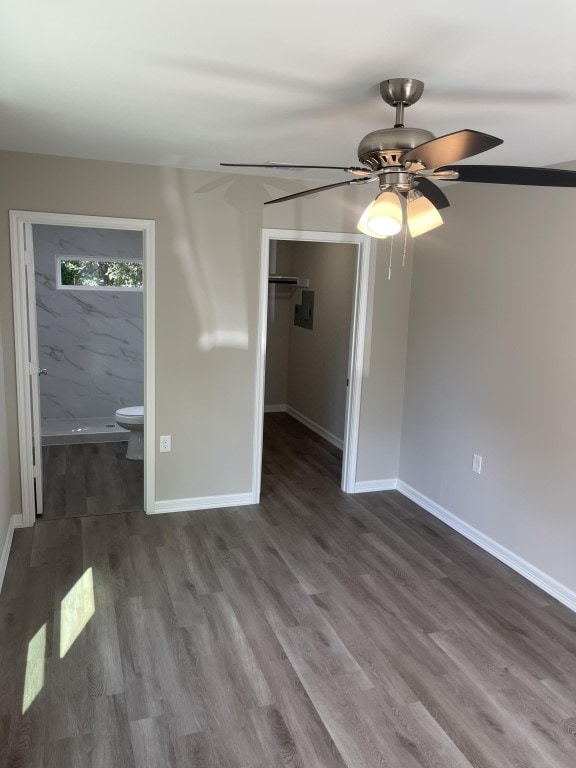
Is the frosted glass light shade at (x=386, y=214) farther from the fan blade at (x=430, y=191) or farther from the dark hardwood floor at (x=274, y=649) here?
the dark hardwood floor at (x=274, y=649)

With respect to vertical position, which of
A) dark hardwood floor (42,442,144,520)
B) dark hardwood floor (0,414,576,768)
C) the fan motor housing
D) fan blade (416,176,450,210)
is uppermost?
the fan motor housing

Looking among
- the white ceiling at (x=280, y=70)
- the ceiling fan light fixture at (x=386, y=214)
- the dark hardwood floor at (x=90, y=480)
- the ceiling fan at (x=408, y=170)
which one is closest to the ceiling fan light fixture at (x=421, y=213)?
the ceiling fan at (x=408, y=170)

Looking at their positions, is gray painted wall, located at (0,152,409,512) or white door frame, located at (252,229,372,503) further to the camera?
white door frame, located at (252,229,372,503)

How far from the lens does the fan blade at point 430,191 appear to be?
2.06 meters

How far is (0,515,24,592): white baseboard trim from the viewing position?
127 inches

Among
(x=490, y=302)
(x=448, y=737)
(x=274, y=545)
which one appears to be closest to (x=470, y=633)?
(x=448, y=737)

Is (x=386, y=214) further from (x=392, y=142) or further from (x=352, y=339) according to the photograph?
(x=352, y=339)

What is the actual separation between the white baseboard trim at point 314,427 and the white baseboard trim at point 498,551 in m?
1.26

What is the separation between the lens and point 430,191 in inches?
82.2

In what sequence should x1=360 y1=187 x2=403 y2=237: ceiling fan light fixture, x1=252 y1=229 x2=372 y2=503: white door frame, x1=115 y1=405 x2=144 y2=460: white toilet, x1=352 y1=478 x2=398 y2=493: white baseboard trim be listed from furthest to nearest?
1. x1=115 y1=405 x2=144 y2=460: white toilet
2. x1=352 y1=478 x2=398 y2=493: white baseboard trim
3. x1=252 y1=229 x2=372 y2=503: white door frame
4. x1=360 y1=187 x2=403 y2=237: ceiling fan light fixture

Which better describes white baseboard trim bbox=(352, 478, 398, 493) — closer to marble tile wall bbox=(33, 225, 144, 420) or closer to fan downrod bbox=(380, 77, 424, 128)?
marble tile wall bbox=(33, 225, 144, 420)

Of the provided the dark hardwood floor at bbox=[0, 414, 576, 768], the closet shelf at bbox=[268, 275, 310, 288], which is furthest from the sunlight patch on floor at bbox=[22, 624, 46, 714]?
the closet shelf at bbox=[268, 275, 310, 288]

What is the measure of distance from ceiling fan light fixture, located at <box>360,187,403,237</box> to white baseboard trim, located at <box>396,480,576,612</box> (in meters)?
2.38

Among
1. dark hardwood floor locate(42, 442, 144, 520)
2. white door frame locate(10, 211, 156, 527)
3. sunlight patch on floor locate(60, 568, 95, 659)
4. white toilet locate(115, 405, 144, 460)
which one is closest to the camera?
sunlight patch on floor locate(60, 568, 95, 659)
